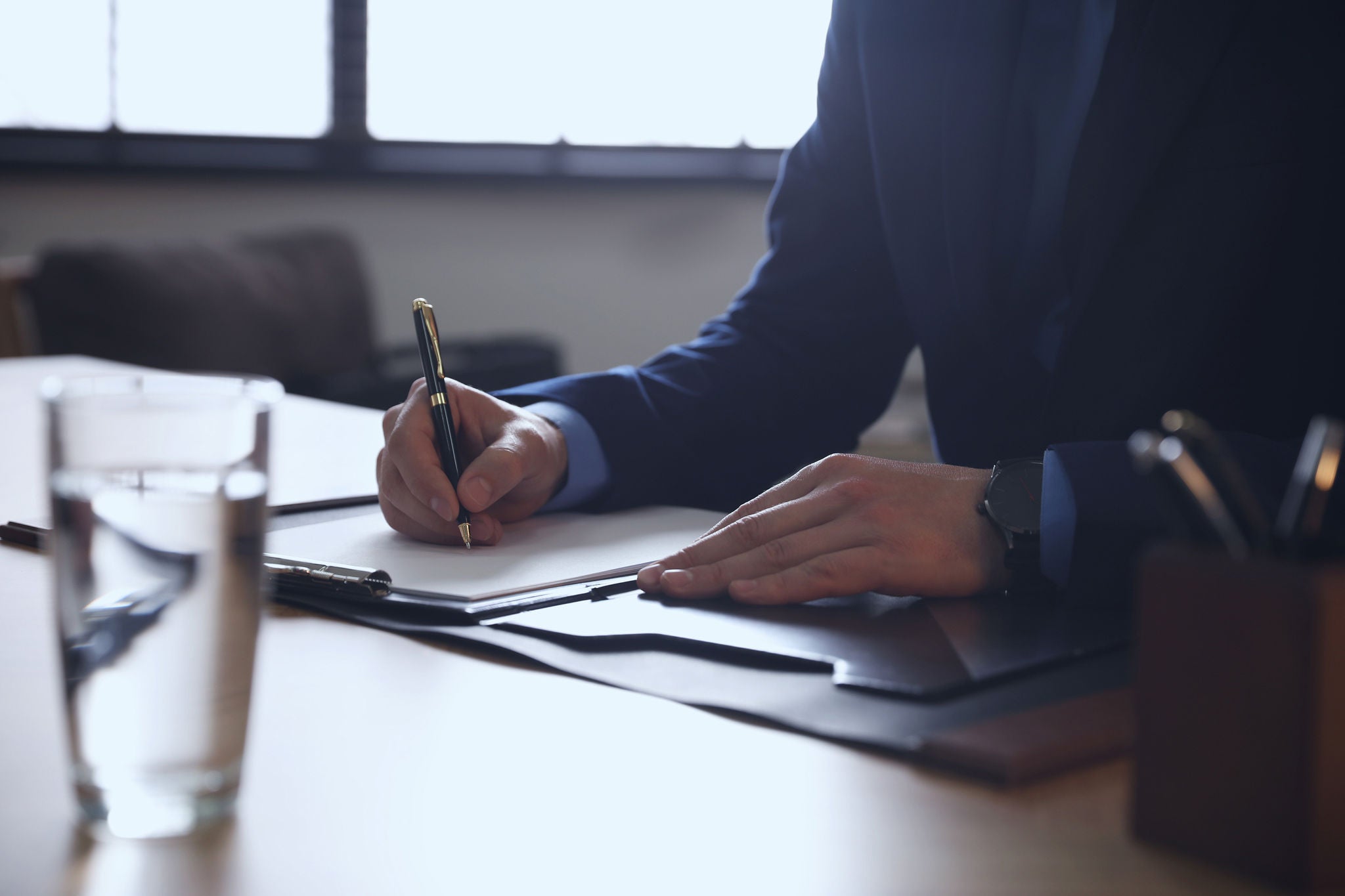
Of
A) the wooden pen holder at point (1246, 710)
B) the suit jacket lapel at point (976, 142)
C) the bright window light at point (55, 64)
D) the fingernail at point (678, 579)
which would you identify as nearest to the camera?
the wooden pen holder at point (1246, 710)

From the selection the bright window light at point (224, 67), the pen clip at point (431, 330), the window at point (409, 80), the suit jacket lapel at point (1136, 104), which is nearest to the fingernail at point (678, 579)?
the pen clip at point (431, 330)

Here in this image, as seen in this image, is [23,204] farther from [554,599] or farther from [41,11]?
[554,599]

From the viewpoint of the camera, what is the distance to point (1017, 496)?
2.57 ft

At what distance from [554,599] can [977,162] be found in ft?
2.14

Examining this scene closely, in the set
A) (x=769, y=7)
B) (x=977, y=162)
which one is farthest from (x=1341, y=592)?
(x=769, y=7)

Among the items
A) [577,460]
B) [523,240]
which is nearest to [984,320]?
[577,460]

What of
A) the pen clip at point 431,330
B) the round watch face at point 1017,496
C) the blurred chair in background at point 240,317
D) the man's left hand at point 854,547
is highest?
the pen clip at point 431,330

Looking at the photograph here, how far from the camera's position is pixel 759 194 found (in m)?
3.99

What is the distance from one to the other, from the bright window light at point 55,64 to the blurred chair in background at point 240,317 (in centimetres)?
57

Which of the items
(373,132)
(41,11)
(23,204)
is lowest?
(23,204)

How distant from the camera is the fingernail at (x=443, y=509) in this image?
855 mm

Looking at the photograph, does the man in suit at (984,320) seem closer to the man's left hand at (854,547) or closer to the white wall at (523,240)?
the man's left hand at (854,547)

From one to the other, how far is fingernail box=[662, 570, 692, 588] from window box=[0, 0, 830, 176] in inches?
122

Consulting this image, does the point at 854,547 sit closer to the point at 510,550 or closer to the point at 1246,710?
the point at 510,550
